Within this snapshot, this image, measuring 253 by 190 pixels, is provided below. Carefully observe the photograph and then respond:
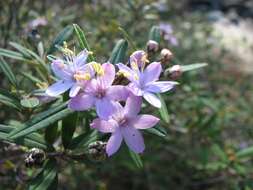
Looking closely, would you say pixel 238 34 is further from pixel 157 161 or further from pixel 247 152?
pixel 247 152

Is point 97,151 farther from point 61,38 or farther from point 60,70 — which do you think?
point 61,38

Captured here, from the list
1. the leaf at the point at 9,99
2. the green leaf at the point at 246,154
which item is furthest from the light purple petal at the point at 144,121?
the green leaf at the point at 246,154

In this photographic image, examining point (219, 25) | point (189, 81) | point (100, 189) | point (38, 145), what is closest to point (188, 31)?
point (189, 81)

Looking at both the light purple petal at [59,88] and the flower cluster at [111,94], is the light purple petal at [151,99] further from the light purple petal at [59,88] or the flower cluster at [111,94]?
the light purple petal at [59,88]

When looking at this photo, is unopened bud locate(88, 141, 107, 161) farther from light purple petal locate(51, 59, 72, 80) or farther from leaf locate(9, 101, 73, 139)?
light purple petal locate(51, 59, 72, 80)

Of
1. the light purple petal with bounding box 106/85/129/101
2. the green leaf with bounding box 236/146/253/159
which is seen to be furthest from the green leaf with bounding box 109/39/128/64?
the green leaf with bounding box 236/146/253/159

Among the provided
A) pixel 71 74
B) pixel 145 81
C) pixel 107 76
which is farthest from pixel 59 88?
pixel 145 81
